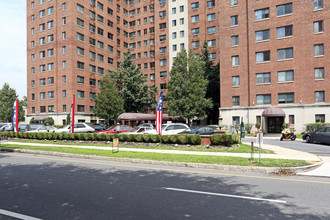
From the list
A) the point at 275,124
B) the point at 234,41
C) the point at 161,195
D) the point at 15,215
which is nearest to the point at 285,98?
the point at 275,124

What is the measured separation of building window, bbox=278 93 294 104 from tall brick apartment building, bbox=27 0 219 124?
2274 centimetres

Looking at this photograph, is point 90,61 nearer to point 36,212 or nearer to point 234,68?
point 234,68

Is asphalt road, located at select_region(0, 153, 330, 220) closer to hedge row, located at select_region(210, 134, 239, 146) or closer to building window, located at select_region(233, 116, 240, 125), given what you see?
hedge row, located at select_region(210, 134, 239, 146)

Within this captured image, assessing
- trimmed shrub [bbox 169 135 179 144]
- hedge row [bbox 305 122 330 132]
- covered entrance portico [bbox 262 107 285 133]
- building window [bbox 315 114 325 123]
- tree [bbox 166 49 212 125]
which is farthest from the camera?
tree [bbox 166 49 212 125]

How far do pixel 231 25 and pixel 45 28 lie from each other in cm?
4036

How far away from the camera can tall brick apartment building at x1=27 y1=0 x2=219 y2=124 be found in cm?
5269

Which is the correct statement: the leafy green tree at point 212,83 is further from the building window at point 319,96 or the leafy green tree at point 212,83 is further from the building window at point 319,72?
the building window at point 319,72

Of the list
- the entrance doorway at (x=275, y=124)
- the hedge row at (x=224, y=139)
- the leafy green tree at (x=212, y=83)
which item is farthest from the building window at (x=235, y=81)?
the hedge row at (x=224, y=139)

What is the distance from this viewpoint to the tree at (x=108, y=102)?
4888cm

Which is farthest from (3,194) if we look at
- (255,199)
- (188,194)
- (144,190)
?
(255,199)

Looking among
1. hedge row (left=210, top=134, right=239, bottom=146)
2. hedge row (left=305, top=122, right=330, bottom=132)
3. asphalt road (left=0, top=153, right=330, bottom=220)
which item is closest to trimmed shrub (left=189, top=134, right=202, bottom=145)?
hedge row (left=210, top=134, right=239, bottom=146)

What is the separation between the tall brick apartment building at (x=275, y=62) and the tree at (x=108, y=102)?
20.7 metres

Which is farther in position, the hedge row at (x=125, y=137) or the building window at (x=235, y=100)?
the building window at (x=235, y=100)

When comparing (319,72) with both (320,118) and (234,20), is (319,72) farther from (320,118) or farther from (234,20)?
(234,20)
